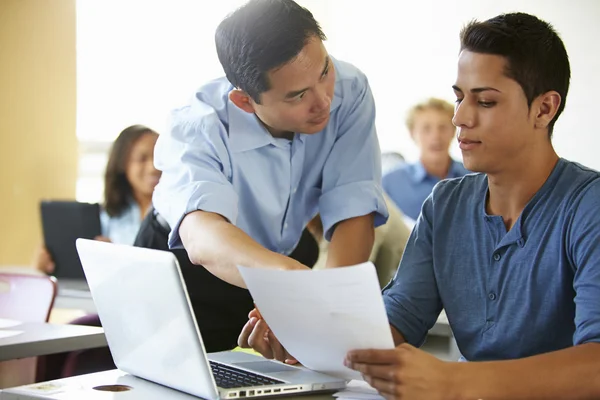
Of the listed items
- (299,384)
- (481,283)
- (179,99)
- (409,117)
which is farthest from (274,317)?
(179,99)

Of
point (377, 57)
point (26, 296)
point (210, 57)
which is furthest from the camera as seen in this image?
point (377, 57)

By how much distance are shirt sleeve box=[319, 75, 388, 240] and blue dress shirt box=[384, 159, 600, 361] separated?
0.24 m

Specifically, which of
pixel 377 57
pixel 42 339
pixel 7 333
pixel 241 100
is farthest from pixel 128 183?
pixel 377 57

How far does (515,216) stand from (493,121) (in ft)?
0.58

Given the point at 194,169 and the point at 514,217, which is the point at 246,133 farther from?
the point at 514,217

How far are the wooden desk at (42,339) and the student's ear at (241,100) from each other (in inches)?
28.8

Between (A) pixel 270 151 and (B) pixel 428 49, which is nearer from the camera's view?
(A) pixel 270 151

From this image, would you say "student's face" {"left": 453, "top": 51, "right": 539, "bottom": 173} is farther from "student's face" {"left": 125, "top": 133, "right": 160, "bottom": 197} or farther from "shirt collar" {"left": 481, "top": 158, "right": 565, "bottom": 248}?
"student's face" {"left": 125, "top": 133, "right": 160, "bottom": 197}

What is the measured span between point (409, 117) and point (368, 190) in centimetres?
339

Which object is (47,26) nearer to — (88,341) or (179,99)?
(179,99)

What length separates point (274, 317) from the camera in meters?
1.35

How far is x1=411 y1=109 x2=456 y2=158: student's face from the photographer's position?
5.08m

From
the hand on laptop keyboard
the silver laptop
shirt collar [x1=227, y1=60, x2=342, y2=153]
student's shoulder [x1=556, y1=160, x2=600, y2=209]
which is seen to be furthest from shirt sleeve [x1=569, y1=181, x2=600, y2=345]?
shirt collar [x1=227, y1=60, x2=342, y2=153]

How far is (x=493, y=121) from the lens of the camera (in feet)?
5.13
